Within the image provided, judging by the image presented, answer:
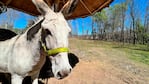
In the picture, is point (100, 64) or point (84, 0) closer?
point (84, 0)

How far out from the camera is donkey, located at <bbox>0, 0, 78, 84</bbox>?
3.56 m

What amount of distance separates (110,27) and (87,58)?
6686 cm

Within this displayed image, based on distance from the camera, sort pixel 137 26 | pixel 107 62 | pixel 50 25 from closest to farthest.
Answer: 1. pixel 50 25
2. pixel 107 62
3. pixel 137 26

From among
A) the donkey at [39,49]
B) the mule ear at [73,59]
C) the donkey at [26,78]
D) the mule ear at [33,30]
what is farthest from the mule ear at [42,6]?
the mule ear at [73,59]

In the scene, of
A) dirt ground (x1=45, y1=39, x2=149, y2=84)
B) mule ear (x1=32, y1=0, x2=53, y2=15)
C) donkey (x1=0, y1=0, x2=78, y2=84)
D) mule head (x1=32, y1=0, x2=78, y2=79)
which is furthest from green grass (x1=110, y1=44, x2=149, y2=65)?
mule head (x1=32, y1=0, x2=78, y2=79)

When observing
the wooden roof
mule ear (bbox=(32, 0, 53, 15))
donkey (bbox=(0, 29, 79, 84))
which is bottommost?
donkey (bbox=(0, 29, 79, 84))

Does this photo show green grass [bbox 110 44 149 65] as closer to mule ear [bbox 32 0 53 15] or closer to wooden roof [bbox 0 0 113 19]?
wooden roof [bbox 0 0 113 19]

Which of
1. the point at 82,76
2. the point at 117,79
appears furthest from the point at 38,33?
the point at 117,79

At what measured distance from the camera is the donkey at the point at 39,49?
356 cm

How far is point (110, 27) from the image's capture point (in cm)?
7438

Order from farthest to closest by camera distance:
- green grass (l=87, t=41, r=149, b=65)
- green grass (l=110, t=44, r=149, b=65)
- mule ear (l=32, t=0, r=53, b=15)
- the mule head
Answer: green grass (l=87, t=41, r=149, b=65), green grass (l=110, t=44, r=149, b=65), mule ear (l=32, t=0, r=53, b=15), the mule head

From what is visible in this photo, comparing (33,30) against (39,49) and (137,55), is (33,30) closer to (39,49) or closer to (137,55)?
(39,49)

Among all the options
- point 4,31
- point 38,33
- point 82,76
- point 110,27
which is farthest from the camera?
point 110,27

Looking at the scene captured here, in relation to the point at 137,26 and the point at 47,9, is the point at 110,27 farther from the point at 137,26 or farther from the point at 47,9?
the point at 47,9
